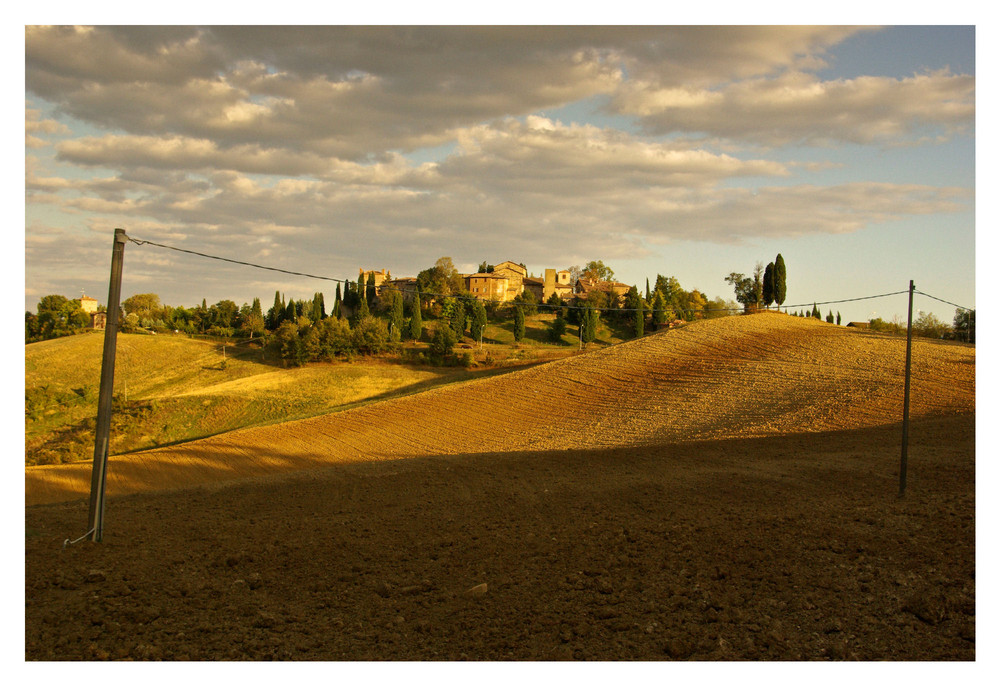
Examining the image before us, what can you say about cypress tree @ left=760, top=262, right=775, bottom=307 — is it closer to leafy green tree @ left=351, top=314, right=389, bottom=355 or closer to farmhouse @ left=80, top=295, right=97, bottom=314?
leafy green tree @ left=351, top=314, right=389, bottom=355

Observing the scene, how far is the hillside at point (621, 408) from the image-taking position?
2120 cm

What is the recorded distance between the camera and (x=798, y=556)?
9.47 meters

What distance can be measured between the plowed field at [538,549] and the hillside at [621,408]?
299mm

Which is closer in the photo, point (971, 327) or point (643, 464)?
point (643, 464)

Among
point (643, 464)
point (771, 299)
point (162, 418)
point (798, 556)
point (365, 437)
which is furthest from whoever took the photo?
point (771, 299)

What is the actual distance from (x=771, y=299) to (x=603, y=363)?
99.4 feet

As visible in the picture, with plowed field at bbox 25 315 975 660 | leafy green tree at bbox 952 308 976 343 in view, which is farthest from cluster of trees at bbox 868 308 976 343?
plowed field at bbox 25 315 975 660

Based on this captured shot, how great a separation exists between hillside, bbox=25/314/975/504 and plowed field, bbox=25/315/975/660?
30 cm

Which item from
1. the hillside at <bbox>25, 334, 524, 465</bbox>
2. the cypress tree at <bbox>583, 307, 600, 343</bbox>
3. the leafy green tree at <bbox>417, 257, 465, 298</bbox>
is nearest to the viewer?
the hillside at <bbox>25, 334, 524, 465</bbox>

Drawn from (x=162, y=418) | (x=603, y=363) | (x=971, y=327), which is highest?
(x=971, y=327)

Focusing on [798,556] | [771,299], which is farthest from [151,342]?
[798,556]

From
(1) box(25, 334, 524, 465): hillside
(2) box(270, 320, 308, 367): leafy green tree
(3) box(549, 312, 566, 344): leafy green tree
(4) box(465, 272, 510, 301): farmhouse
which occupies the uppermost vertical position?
(4) box(465, 272, 510, 301): farmhouse

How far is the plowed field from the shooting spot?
7.09 m

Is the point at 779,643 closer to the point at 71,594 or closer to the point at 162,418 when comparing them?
the point at 71,594
